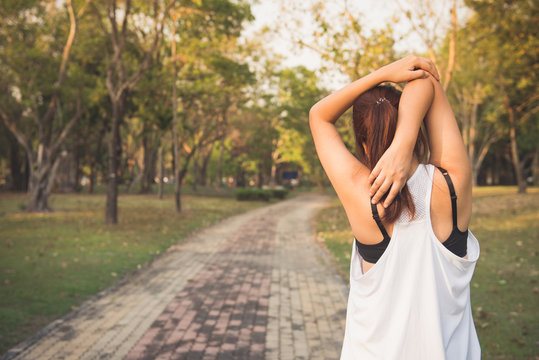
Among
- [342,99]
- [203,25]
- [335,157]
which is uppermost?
[203,25]

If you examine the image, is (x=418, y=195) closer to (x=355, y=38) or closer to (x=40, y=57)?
(x=355, y=38)

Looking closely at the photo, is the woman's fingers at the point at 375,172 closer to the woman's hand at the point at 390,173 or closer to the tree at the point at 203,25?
the woman's hand at the point at 390,173

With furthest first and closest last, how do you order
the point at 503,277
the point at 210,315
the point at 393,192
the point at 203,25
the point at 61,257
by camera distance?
the point at 203,25 < the point at 61,257 < the point at 503,277 < the point at 210,315 < the point at 393,192

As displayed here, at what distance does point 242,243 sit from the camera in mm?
12852

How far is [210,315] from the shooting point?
5957 millimetres

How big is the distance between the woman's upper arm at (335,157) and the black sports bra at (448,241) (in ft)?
0.46

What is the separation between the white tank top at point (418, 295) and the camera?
5.04 feet

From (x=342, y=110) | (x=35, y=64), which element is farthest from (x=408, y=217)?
(x=35, y=64)

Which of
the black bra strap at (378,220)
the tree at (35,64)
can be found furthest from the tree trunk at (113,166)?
the black bra strap at (378,220)

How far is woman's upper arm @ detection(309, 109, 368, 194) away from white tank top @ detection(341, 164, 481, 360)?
0.21 meters

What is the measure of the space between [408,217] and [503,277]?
767 centimetres

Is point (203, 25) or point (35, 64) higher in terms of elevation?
point (203, 25)

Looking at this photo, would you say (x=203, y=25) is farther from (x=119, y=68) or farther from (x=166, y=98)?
(x=166, y=98)

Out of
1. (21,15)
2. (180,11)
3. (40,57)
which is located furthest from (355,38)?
(21,15)
